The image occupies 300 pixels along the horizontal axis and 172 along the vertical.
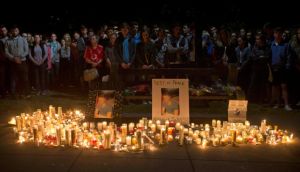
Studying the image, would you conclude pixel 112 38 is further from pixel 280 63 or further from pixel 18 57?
pixel 280 63

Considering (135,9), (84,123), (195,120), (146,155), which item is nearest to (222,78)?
(195,120)

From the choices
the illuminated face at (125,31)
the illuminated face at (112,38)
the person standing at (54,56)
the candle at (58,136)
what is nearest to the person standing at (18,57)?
the person standing at (54,56)

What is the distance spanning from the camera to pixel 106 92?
945cm

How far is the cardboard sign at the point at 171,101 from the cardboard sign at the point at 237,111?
85 cm

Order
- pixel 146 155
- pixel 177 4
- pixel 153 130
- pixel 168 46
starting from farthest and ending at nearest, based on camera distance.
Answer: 1. pixel 177 4
2. pixel 168 46
3. pixel 153 130
4. pixel 146 155

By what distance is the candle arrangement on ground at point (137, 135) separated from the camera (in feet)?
24.7

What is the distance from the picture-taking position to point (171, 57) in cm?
1339

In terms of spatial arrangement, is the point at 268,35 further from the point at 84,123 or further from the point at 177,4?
the point at 84,123

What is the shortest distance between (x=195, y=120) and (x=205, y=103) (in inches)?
110

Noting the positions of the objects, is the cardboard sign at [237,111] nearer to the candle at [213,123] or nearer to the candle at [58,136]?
the candle at [213,123]

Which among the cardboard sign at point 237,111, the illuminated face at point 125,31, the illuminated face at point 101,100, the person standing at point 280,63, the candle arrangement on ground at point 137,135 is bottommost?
the candle arrangement on ground at point 137,135

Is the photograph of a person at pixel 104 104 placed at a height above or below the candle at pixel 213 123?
above

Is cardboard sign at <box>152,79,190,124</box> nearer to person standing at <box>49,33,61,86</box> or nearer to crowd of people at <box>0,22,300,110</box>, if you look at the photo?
crowd of people at <box>0,22,300,110</box>

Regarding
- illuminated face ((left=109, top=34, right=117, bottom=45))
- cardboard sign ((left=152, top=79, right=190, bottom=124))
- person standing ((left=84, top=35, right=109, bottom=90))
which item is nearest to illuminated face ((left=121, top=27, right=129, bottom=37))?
illuminated face ((left=109, top=34, right=117, bottom=45))
